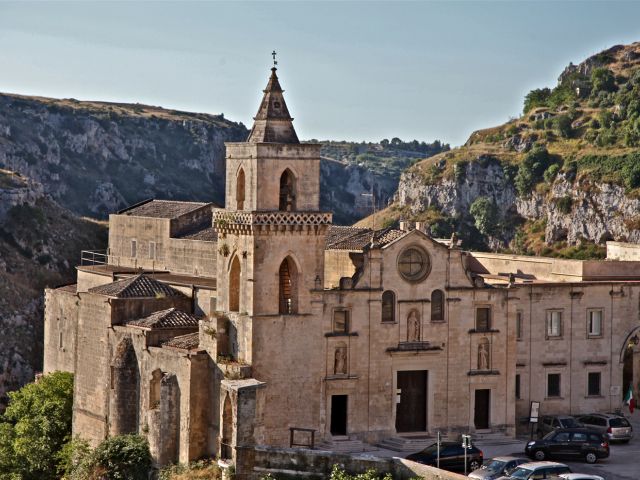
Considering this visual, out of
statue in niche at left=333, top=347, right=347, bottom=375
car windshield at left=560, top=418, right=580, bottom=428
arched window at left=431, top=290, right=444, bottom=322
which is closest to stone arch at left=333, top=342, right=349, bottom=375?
statue in niche at left=333, top=347, right=347, bottom=375

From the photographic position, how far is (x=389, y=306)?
178 feet

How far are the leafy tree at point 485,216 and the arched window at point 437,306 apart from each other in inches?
4053

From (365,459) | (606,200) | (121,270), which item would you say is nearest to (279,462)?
(365,459)

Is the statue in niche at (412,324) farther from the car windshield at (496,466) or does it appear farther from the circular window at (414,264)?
the car windshield at (496,466)

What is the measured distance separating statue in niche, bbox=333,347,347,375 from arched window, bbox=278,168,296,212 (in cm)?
609

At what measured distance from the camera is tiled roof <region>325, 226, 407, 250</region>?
58.6 meters

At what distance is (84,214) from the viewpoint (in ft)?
567

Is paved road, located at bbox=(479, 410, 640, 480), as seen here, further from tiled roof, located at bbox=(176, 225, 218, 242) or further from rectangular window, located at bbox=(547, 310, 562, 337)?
tiled roof, located at bbox=(176, 225, 218, 242)

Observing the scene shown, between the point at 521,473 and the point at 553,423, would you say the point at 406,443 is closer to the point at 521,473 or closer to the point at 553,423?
the point at 553,423

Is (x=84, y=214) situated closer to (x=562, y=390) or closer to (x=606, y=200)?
(x=606, y=200)

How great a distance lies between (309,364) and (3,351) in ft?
157

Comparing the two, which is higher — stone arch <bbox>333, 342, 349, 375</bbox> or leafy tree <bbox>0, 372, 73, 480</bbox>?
stone arch <bbox>333, 342, 349, 375</bbox>

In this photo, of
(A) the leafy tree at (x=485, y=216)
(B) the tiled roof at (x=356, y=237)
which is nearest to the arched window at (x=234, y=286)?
(B) the tiled roof at (x=356, y=237)

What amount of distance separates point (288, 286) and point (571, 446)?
12.7m
